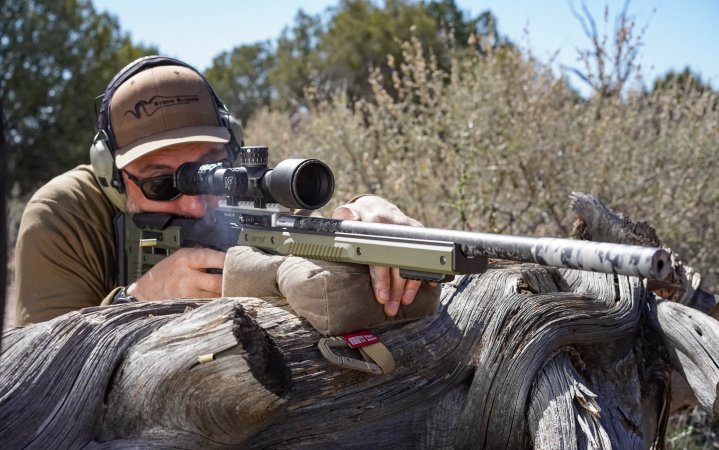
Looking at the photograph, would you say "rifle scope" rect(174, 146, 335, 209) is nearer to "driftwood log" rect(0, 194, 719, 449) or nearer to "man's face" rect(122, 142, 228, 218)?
→ "man's face" rect(122, 142, 228, 218)

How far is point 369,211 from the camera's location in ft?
9.12

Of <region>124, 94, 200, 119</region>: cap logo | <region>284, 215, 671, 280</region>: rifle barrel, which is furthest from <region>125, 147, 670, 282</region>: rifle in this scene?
<region>124, 94, 200, 119</region>: cap logo

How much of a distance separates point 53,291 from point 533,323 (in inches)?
91.3

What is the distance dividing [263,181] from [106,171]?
1.25 m

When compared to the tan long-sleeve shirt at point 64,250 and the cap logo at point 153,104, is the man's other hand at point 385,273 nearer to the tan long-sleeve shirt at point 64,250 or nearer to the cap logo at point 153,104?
the cap logo at point 153,104

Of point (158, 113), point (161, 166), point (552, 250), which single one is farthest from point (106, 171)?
point (552, 250)

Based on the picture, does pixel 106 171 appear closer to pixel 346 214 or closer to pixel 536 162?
pixel 346 214

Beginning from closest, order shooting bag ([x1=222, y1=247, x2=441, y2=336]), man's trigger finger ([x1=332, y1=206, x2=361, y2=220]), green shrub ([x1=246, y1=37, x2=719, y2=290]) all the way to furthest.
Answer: shooting bag ([x1=222, y1=247, x2=441, y2=336]) → man's trigger finger ([x1=332, y1=206, x2=361, y2=220]) → green shrub ([x1=246, y1=37, x2=719, y2=290])

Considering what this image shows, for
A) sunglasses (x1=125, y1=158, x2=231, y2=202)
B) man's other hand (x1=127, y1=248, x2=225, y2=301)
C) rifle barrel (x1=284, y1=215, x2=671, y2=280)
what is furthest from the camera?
sunglasses (x1=125, y1=158, x2=231, y2=202)

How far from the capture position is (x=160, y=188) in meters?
3.64

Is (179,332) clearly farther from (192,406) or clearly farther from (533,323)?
(533,323)

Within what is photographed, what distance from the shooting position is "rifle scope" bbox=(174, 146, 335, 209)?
8.68 feet

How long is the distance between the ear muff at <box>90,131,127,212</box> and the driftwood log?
1.38 m

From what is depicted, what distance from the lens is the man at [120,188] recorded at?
3.64 meters
